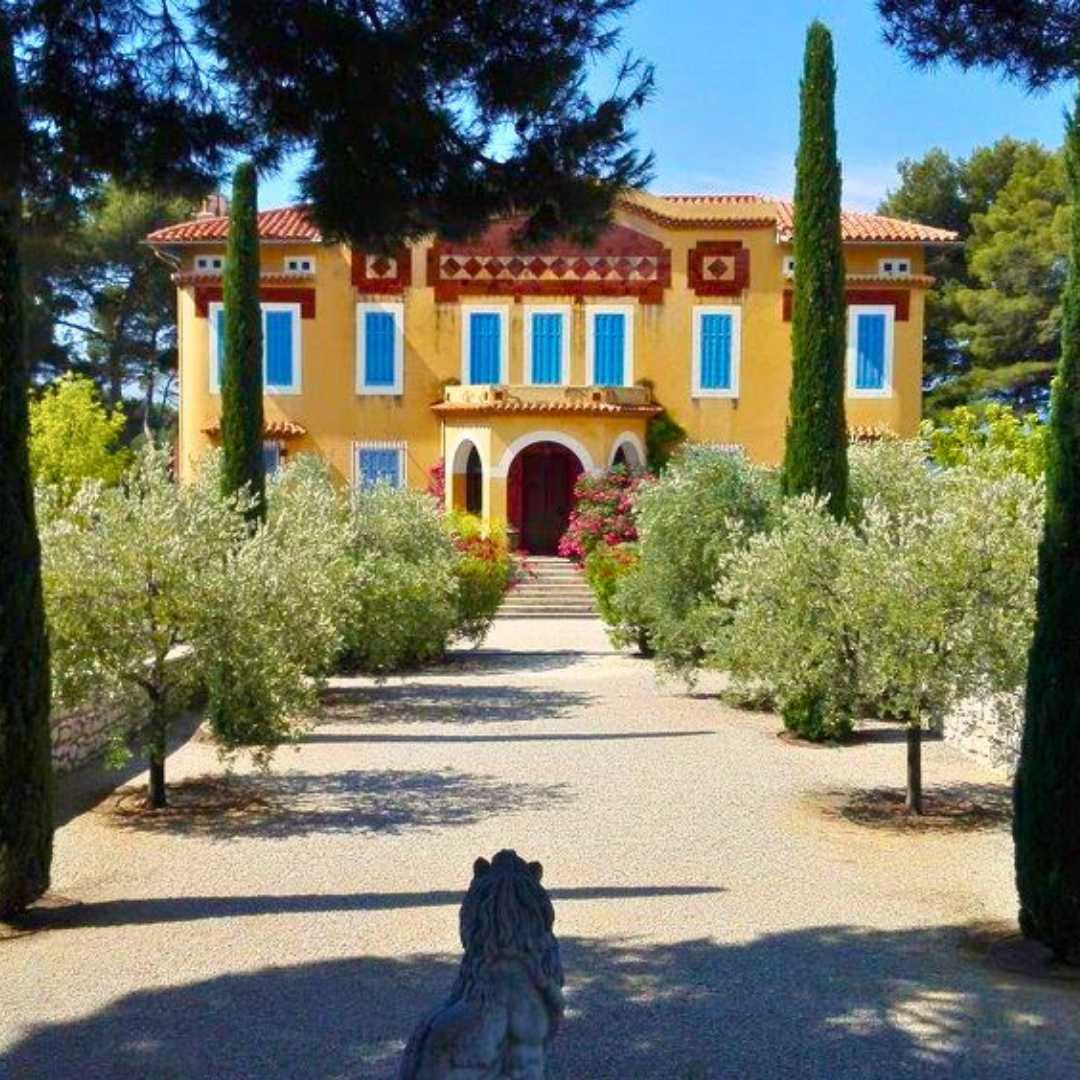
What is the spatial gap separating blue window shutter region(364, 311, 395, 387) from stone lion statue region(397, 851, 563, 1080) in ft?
83.8

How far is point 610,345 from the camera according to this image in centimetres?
2798

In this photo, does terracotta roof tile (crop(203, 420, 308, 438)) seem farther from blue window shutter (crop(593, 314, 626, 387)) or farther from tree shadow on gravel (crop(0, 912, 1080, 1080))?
tree shadow on gravel (crop(0, 912, 1080, 1080))

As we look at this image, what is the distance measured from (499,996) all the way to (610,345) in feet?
84.1

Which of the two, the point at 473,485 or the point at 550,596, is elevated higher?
the point at 473,485

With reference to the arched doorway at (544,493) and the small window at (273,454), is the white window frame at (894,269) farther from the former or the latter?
Result: the small window at (273,454)

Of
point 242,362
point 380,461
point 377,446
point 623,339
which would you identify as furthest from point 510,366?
point 242,362

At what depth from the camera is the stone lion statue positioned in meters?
2.93

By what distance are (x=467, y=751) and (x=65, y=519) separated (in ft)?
14.2

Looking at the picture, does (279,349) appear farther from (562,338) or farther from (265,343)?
(562,338)

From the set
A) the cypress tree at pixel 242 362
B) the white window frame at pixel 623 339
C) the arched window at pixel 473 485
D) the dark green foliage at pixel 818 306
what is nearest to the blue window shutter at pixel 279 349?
the arched window at pixel 473 485

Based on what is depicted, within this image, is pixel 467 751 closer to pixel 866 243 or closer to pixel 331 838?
pixel 331 838

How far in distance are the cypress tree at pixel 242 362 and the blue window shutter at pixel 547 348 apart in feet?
36.6

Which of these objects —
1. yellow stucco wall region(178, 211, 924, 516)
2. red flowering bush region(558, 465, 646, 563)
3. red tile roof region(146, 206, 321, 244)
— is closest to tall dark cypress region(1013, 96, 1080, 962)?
red flowering bush region(558, 465, 646, 563)

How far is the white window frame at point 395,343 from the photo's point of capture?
91.6ft
